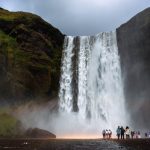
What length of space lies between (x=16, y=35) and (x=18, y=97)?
43.5ft

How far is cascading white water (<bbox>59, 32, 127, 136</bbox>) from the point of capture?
212 ft

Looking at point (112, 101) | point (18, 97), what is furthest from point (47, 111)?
point (112, 101)

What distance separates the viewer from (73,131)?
62.7m

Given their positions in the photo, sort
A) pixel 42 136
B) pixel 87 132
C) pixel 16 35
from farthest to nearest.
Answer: pixel 16 35 → pixel 87 132 → pixel 42 136

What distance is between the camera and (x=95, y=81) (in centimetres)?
6812

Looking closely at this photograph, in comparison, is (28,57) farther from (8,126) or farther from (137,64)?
(137,64)

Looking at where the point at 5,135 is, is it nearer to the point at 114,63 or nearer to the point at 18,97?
the point at 18,97

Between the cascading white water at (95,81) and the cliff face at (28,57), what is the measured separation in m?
2.26

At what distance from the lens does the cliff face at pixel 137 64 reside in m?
63.1

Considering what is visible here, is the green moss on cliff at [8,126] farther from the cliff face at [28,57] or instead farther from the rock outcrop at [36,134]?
the cliff face at [28,57]

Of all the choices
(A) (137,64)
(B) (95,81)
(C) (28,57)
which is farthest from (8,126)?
(A) (137,64)

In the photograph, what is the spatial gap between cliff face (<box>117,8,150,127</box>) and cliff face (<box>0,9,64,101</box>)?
12.8m

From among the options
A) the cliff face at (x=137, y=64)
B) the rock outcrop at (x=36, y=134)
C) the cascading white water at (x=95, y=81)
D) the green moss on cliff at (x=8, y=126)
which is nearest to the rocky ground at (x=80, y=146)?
the rock outcrop at (x=36, y=134)

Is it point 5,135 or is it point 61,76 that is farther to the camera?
point 61,76
